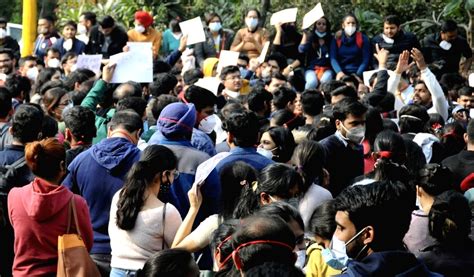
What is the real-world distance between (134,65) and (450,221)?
19.4 ft

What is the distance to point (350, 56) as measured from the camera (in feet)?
53.6

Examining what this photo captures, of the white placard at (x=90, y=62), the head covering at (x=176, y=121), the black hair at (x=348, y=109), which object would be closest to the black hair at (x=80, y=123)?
the head covering at (x=176, y=121)

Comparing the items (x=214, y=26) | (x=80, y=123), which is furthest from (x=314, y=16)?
(x=80, y=123)

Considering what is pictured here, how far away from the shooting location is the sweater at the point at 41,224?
627cm

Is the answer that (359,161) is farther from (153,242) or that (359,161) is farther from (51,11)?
(51,11)

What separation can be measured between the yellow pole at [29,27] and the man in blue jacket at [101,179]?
10.9 m

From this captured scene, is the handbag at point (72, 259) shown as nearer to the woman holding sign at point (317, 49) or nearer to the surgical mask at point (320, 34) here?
the woman holding sign at point (317, 49)

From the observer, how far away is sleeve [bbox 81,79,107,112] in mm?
9766

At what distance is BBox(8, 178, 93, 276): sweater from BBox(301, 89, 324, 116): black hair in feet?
12.6

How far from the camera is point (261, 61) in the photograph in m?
15.5

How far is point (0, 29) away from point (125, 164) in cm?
1242

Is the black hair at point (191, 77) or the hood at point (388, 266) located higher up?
the hood at point (388, 266)

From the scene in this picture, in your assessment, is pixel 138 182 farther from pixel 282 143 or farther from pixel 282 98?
pixel 282 98

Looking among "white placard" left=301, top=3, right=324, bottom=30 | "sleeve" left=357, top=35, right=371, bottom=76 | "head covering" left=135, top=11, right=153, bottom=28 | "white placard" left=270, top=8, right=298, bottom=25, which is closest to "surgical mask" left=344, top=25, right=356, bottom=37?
"sleeve" left=357, top=35, right=371, bottom=76
